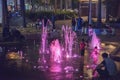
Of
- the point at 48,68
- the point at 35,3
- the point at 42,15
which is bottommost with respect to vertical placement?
the point at 42,15

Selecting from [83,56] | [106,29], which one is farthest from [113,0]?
[83,56]

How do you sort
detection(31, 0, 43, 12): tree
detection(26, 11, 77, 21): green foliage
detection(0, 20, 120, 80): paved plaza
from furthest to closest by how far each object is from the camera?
detection(31, 0, 43, 12): tree → detection(26, 11, 77, 21): green foliage → detection(0, 20, 120, 80): paved plaza

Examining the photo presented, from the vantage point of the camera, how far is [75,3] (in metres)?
94.3

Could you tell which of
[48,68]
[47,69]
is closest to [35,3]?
[48,68]

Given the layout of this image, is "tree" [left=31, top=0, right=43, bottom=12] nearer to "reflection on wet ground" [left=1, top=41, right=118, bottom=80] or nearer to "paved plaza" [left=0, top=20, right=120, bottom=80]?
"reflection on wet ground" [left=1, top=41, right=118, bottom=80]

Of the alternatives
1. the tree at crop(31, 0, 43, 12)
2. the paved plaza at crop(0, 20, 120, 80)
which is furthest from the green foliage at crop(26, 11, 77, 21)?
the paved plaza at crop(0, 20, 120, 80)

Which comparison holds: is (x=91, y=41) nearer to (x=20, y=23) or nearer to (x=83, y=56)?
(x=83, y=56)

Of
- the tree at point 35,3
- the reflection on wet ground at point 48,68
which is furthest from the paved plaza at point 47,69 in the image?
the tree at point 35,3

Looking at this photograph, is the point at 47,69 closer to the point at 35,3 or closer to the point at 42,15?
the point at 42,15

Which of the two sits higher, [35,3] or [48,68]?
[35,3]

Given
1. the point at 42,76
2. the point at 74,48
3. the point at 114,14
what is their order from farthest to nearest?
the point at 114,14 → the point at 74,48 → the point at 42,76

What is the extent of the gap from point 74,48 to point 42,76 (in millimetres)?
11131

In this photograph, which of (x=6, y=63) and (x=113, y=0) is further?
(x=113, y=0)

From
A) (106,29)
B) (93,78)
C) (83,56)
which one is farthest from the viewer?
(106,29)
